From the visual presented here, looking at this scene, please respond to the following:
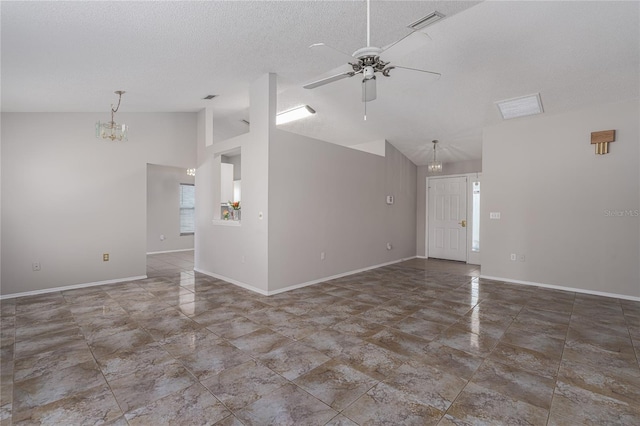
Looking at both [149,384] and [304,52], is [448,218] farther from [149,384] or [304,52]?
[149,384]

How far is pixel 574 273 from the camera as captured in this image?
470cm

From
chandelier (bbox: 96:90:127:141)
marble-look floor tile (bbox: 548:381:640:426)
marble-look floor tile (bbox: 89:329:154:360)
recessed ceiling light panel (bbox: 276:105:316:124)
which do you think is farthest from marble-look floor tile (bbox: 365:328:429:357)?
chandelier (bbox: 96:90:127:141)

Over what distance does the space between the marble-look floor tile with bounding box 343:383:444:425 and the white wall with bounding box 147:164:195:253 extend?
26.6 feet

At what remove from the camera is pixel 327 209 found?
5.31m

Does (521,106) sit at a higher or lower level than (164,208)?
higher

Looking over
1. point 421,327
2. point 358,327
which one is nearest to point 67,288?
point 358,327

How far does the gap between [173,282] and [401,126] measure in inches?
202

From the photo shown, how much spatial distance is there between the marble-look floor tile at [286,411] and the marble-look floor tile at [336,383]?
7 cm

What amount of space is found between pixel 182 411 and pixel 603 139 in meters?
6.04

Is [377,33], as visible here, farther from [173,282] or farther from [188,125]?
[173,282]

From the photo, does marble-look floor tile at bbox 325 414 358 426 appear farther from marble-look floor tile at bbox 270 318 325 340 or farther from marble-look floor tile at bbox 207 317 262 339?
marble-look floor tile at bbox 207 317 262 339

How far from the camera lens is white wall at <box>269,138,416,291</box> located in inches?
180

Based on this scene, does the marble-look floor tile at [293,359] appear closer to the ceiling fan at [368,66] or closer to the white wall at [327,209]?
the white wall at [327,209]

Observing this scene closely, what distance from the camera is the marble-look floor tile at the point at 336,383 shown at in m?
2.01
